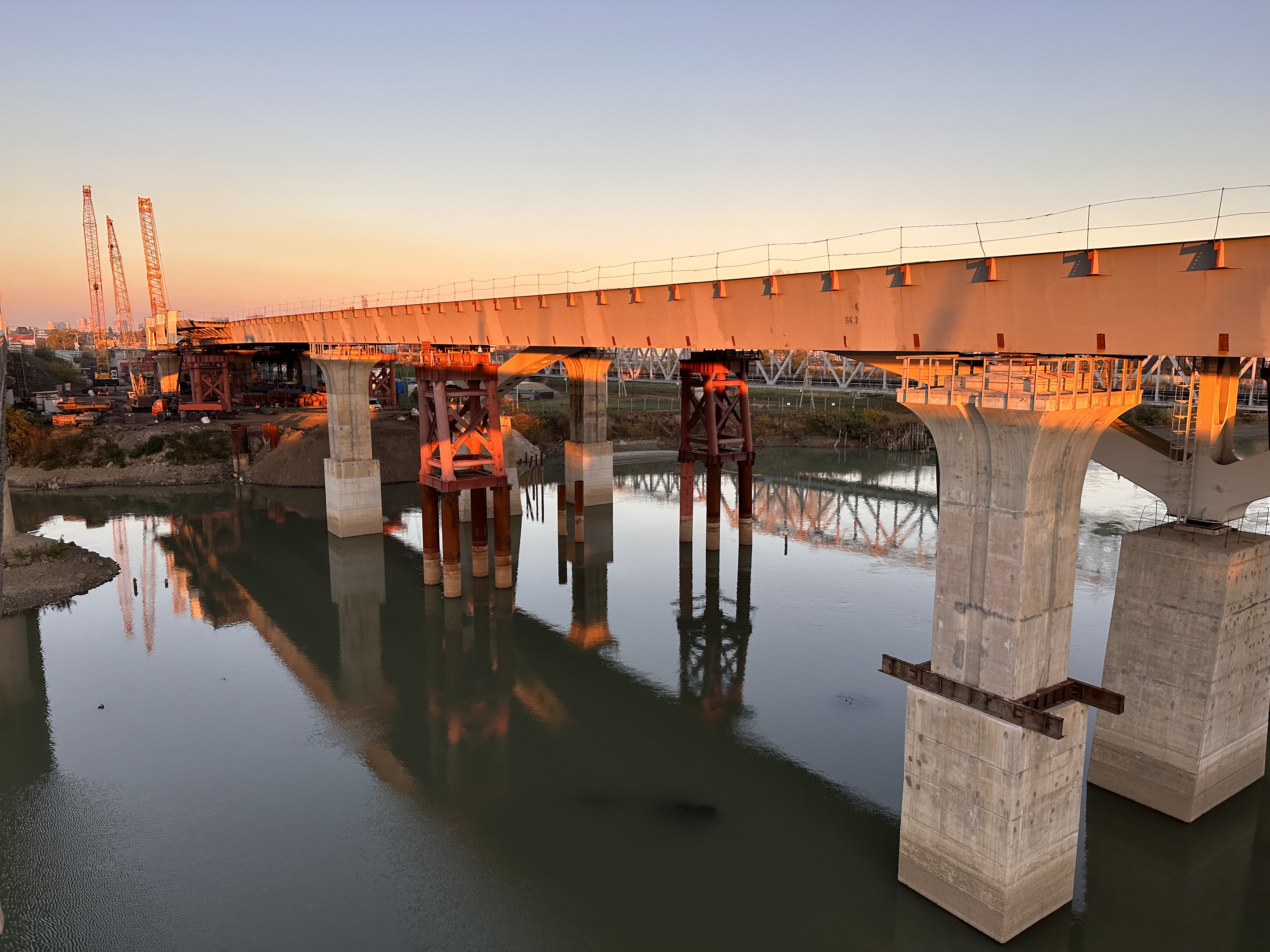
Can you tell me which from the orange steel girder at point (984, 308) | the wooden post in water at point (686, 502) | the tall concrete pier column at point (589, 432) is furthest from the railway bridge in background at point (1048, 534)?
the tall concrete pier column at point (589, 432)

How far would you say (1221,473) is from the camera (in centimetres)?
1645

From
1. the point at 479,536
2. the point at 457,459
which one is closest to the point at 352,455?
the point at 457,459

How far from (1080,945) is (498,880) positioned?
1046 centimetres

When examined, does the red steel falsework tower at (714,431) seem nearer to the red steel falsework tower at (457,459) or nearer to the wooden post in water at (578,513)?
the wooden post in water at (578,513)

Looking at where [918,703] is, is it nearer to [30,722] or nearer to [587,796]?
[587,796]

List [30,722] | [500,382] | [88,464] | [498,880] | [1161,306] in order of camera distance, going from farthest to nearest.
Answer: [88,464]
[500,382]
[30,722]
[498,880]
[1161,306]

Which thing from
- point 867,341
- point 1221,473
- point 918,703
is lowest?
point 918,703

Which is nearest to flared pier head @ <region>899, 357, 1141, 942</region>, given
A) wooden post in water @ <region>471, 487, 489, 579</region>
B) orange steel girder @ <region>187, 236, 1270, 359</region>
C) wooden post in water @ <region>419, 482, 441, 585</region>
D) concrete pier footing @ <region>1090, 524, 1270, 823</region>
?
orange steel girder @ <region>187, 236, 1270, 359</region>

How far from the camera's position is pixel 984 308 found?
595 inches

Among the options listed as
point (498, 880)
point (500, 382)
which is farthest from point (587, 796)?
point (500, 382)

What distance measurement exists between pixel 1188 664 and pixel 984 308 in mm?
8350

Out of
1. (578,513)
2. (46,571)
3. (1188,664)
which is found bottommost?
(46,571)

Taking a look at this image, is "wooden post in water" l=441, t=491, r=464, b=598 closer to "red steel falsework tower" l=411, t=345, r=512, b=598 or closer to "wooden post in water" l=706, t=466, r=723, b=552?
"red steel falsework tower" l=411, t=345, r=512, b=598

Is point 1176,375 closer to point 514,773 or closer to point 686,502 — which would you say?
point 686,502
